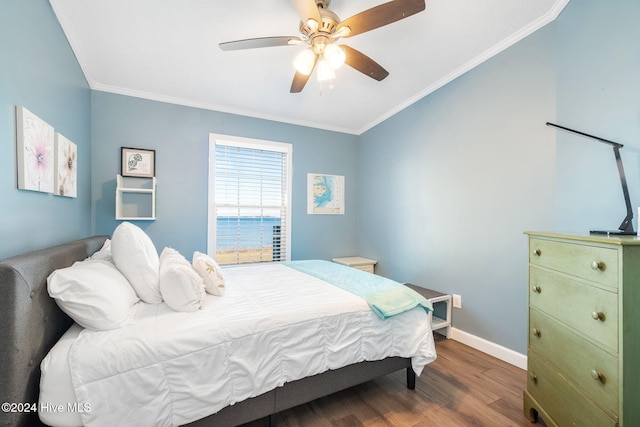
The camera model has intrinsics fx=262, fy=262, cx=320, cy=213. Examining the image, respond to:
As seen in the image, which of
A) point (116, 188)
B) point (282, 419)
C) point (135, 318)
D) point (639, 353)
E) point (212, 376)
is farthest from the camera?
point (116, 188)

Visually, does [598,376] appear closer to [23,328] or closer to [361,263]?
[23,328]

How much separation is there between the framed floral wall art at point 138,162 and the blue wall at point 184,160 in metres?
0.07

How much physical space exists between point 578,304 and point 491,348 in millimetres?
1340

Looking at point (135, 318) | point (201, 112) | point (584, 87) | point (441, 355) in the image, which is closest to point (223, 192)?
point (201, 112)

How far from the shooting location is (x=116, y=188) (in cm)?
279

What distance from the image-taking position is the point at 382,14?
1.48 metres

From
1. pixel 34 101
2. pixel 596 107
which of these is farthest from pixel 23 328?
pixel 596 107

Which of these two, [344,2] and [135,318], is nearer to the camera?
[135,318]

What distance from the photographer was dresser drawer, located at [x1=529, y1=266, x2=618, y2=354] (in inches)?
40.7

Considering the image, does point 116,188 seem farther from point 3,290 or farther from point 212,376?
point 212,376

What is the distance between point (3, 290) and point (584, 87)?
10.4ft

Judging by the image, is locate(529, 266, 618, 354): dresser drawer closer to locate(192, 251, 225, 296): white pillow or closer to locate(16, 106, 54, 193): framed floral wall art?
locate(192, 251, 225, 296): white pillow

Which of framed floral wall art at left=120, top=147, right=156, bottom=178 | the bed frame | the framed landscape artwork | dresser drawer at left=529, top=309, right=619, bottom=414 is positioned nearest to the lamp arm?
dresser drawer at left=529, top=309, right=619, bottom=414

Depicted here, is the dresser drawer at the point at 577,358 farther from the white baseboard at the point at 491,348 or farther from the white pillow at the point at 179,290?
the white pillow at the point at 179,290
